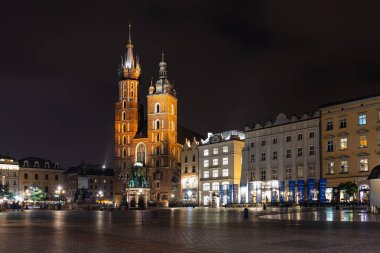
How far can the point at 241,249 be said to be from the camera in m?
A: 17.2

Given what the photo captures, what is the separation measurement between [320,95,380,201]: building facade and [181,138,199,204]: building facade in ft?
134

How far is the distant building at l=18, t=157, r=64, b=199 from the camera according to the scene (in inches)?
6152

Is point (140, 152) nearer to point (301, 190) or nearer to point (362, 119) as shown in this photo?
point (301, 190)

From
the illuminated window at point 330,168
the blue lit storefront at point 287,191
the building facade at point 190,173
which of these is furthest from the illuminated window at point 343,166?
the building facade at point 190,173

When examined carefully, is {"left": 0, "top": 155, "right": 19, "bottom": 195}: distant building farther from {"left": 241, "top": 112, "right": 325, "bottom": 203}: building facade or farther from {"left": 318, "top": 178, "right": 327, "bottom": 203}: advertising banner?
{"left": 318, "top": 178, "right": 327, "bottom": 203}: advertising banner

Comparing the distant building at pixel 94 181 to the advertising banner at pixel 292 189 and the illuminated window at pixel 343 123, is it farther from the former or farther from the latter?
the illuminated window at pixel 343 123

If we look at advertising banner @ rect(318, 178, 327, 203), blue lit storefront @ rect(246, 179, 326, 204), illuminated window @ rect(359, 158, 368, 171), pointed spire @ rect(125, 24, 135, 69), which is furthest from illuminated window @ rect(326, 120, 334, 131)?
pointed spire @ rect(125, 24, 135, 69)

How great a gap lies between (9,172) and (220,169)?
260 feet

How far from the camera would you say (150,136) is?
430 ft

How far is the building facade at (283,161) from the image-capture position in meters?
76.3

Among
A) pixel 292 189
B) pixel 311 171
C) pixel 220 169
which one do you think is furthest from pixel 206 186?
pixel 311 171

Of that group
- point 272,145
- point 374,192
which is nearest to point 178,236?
point 374,192

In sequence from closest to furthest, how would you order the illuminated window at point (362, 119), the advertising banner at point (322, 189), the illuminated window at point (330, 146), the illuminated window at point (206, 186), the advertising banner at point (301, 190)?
the illuminated window at point (362, 119) < the advertising banner at point (322, 189) < the illuminated window at point (330, 146) < the advertising banner at point (301, 190) < the illuminated window at point (206, 186)

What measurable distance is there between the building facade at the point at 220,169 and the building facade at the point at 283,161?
5685 millimetres
